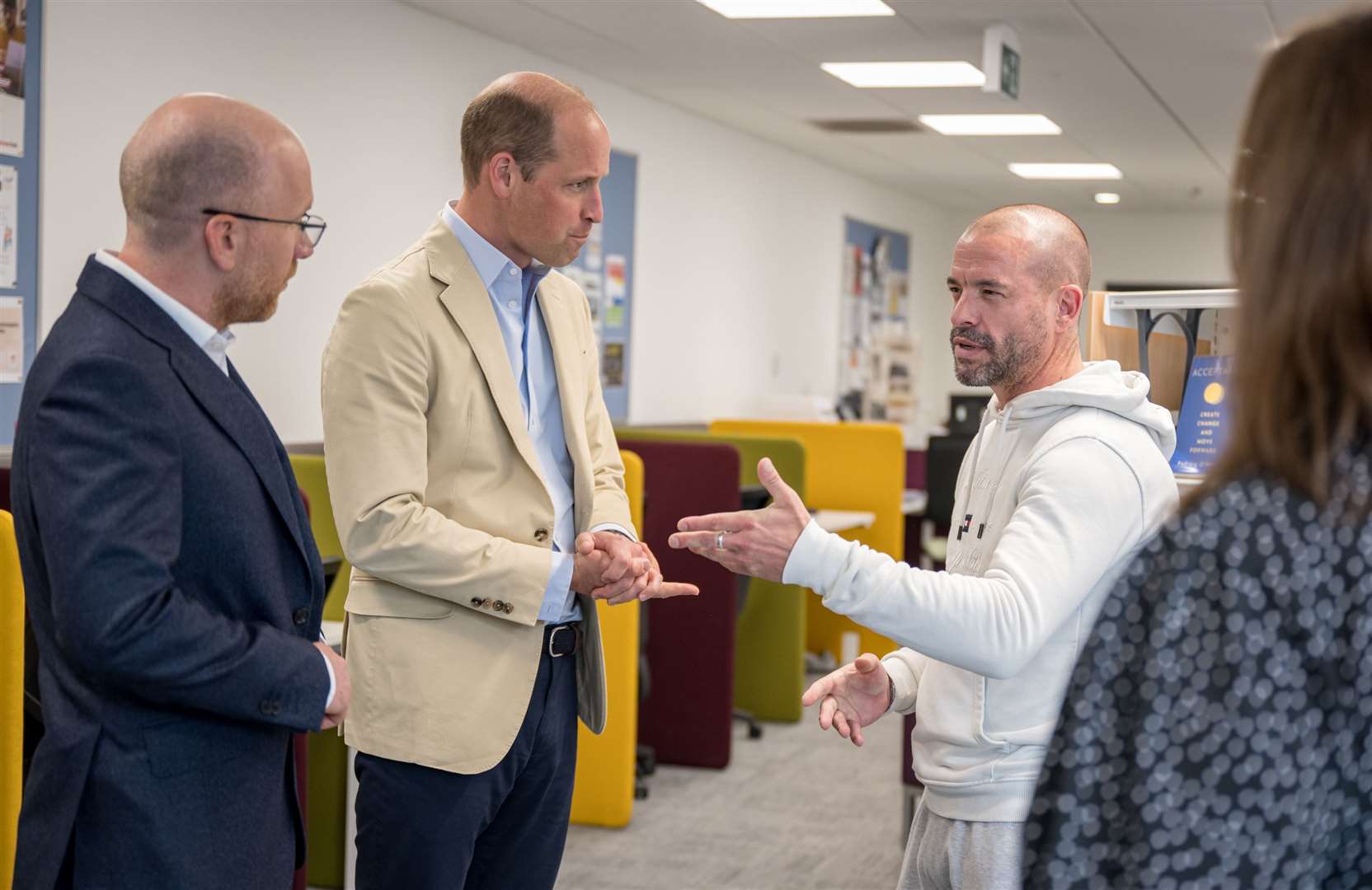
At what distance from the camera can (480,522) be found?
6.17ft

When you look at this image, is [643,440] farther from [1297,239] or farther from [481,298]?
[1297,239]

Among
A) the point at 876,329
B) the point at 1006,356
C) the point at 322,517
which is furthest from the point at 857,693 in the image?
the point at 876,329

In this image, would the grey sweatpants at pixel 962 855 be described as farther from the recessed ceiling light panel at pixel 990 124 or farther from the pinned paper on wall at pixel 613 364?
the recessed ceiling light panel at pixel 990 124

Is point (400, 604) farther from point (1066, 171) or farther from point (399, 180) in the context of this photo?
point (1066, 171)

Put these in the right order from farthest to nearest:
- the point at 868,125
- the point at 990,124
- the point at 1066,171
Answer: the point at 1066,171, the point at 868,125, the point at 990,124

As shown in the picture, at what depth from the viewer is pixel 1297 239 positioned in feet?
2.85

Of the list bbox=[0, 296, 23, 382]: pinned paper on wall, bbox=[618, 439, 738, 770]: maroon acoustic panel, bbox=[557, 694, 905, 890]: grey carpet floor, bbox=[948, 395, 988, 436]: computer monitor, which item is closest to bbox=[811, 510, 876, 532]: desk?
bbox=[618, 439, 738, 770]: maroon acoustic panel

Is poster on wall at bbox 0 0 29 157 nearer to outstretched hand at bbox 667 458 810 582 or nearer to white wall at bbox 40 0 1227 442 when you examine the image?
white wall at bbox 40 0 1227 442

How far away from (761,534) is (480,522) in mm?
473

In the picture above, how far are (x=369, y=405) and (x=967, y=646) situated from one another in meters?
0.81

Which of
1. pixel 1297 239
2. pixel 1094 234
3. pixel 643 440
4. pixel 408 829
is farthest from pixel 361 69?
pixel 1094 234

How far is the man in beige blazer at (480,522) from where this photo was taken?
1.82m

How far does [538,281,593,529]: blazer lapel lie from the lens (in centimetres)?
199

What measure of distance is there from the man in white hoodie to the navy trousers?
377 mm
